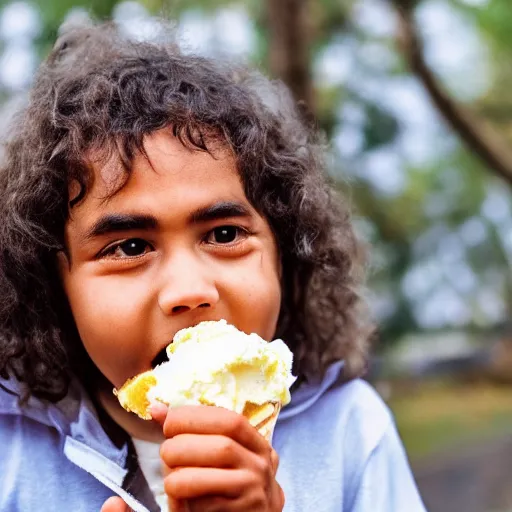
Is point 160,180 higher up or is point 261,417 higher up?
point 160,180

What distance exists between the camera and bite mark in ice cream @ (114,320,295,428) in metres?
1.41

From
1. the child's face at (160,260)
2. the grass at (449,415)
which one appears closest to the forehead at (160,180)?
the child's face at (160,260)

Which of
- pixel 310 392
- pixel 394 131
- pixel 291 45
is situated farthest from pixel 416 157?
pixel 310 392

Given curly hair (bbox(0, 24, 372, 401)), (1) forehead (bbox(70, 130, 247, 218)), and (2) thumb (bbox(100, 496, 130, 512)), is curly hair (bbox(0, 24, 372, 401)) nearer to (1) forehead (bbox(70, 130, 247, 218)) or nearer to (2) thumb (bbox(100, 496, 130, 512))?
(1) forehead (bbox(70, 130, 247, 218))

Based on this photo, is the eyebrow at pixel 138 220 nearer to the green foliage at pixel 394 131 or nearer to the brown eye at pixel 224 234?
the brown eye at pixel 224 234

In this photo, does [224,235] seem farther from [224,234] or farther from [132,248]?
[132,248]

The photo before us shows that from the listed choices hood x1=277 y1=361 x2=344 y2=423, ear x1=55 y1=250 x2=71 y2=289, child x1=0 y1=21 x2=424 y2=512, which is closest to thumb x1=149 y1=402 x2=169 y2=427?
child x1=0 y1=21 x2=424 y2=512

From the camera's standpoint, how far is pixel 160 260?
5.31 feet

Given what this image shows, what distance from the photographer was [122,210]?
163 centimetres

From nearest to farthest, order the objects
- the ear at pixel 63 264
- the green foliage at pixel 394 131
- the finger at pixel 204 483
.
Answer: the finger at pixel 204 483 < the ear at pixel 63 264 < the green foliage at pixel 394 131

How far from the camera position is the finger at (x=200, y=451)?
4.23ft

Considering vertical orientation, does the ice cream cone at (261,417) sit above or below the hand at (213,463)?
above

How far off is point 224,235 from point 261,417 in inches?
16.7

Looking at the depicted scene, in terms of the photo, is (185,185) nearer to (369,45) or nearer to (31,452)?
(31,452)
